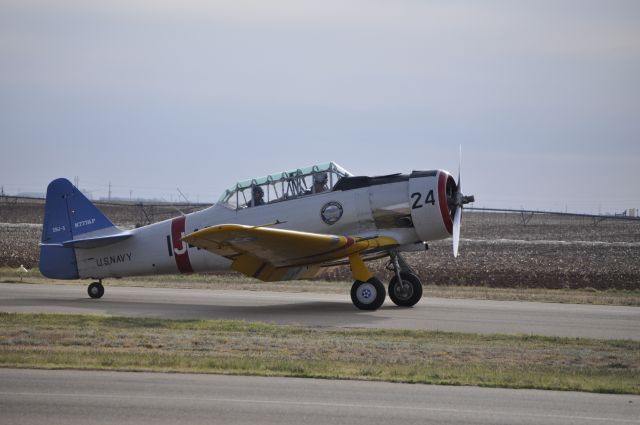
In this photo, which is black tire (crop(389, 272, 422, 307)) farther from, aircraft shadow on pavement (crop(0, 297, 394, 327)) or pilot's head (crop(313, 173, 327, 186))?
pilot's head (crop(313, 173, 327, 186))

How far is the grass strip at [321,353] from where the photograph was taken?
1172cm

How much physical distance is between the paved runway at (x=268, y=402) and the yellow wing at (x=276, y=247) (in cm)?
674

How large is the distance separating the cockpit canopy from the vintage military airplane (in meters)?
0.02

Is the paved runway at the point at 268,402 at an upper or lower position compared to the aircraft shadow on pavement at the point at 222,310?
lower

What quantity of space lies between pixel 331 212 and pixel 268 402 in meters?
10.6

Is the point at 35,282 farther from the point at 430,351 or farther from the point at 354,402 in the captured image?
the point at 354,402

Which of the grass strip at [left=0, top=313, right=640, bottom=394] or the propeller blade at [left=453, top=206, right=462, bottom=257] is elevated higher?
the propeller blade at [left=453, top=206, right=462, bottom=257]

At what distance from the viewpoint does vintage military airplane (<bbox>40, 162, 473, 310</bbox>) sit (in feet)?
63.2

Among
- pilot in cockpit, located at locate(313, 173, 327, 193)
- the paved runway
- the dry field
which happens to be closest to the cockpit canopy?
pilot in cockpit, located at locate(313, 173, 327, 193)

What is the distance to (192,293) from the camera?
24.0 metres

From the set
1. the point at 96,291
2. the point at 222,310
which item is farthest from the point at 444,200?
the point at 96,291

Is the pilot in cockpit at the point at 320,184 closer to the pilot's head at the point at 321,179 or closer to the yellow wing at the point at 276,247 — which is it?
the pilot's head at the point at 321,179

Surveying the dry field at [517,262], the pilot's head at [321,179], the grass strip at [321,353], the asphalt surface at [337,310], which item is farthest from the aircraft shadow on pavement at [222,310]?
the dry field at [517,262]

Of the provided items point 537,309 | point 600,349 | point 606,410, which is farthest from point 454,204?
point 606,410
